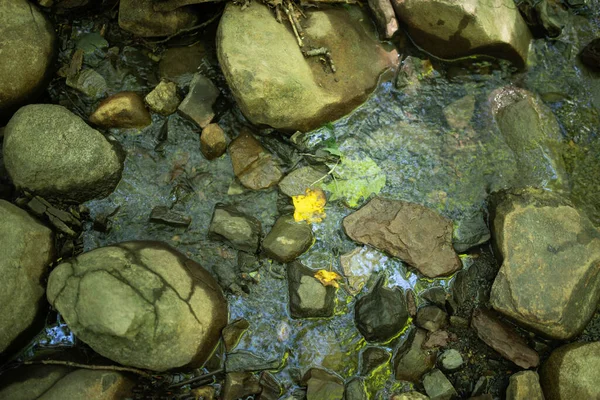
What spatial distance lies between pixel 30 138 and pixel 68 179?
1.07ft

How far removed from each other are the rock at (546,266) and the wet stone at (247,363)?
139 cm

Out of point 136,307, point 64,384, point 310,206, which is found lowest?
point 64,384

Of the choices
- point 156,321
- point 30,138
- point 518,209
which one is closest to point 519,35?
point 518,209

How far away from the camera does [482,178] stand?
11.3 ft

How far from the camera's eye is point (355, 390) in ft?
9.66

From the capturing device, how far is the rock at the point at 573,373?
2826 mm

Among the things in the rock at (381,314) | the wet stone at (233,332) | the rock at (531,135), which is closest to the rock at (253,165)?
the wet stone at (233,332)

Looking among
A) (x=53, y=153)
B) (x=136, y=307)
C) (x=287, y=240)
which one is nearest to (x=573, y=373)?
(x=287, y=240)

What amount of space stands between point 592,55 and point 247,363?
326cm

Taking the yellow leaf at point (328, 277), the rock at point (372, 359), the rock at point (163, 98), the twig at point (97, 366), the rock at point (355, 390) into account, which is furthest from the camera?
the rock at point (163, 98)

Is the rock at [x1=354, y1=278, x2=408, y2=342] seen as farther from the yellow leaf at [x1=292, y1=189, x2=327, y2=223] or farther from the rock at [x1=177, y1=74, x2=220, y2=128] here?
the rock at [x1=177, y1=74, x2=220, y2=128]

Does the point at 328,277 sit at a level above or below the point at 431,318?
above

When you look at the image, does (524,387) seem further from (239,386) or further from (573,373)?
(239,386)

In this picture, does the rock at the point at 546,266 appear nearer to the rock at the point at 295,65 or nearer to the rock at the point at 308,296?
the rock at the point at 308,296
